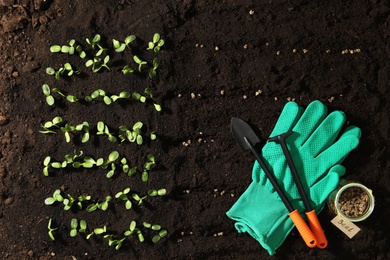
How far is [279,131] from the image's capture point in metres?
1.72

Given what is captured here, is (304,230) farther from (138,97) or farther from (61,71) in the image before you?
(61,71)

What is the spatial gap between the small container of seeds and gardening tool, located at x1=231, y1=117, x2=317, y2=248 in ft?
0.46

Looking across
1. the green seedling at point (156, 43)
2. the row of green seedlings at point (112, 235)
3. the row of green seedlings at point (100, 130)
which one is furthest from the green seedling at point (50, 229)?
the green seedling at point (156, 43)

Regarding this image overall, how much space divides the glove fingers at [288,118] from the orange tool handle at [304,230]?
31 centimetres

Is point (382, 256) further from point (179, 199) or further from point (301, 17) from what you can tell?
point (301, 17)

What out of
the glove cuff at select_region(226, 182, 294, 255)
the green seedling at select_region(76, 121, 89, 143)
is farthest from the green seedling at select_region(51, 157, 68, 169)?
the glove cuff at select_region(226, 182, 294, 255)

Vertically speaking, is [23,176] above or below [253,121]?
below

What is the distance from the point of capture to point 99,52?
68.1 inches

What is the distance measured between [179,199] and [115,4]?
0.80 m

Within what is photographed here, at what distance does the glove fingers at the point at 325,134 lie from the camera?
168 centimetres

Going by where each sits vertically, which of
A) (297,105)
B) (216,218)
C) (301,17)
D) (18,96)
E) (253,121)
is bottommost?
(216,218)

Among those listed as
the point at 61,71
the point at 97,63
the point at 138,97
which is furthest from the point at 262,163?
the point at 61,71

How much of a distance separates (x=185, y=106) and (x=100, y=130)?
0.34 metres

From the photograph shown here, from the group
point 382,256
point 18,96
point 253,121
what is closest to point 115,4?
point 18,96
